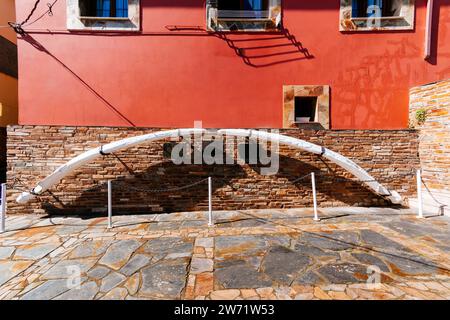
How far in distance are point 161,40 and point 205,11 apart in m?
1.53

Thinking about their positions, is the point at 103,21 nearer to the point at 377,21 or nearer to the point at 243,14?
the point at 243,14

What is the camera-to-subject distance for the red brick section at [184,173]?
18.3 feet

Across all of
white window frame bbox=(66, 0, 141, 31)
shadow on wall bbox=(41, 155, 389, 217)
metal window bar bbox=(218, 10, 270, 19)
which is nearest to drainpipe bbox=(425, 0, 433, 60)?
shadow on wall bbox=(41, 155, 389, 217)

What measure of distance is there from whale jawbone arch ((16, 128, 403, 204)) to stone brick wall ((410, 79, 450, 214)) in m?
0.88

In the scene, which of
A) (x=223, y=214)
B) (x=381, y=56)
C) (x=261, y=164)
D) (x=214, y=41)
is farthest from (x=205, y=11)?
(x=223, y=214)

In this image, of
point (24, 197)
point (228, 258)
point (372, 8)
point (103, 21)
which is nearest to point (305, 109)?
point (372, 8)

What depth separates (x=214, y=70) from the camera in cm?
621

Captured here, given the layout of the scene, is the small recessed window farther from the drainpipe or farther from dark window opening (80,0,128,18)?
the drainpipe

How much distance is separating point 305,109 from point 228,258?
199 inches

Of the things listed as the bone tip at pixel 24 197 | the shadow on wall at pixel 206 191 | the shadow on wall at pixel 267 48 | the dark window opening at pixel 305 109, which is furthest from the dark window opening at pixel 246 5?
the bone tip at pixel 24 197

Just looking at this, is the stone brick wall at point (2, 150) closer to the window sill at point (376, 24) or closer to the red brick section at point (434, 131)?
the window sill at point (376, 24)

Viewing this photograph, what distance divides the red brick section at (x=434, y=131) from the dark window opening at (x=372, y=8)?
262 centimetres

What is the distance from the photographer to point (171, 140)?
575cm

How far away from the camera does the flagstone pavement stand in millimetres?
2699
